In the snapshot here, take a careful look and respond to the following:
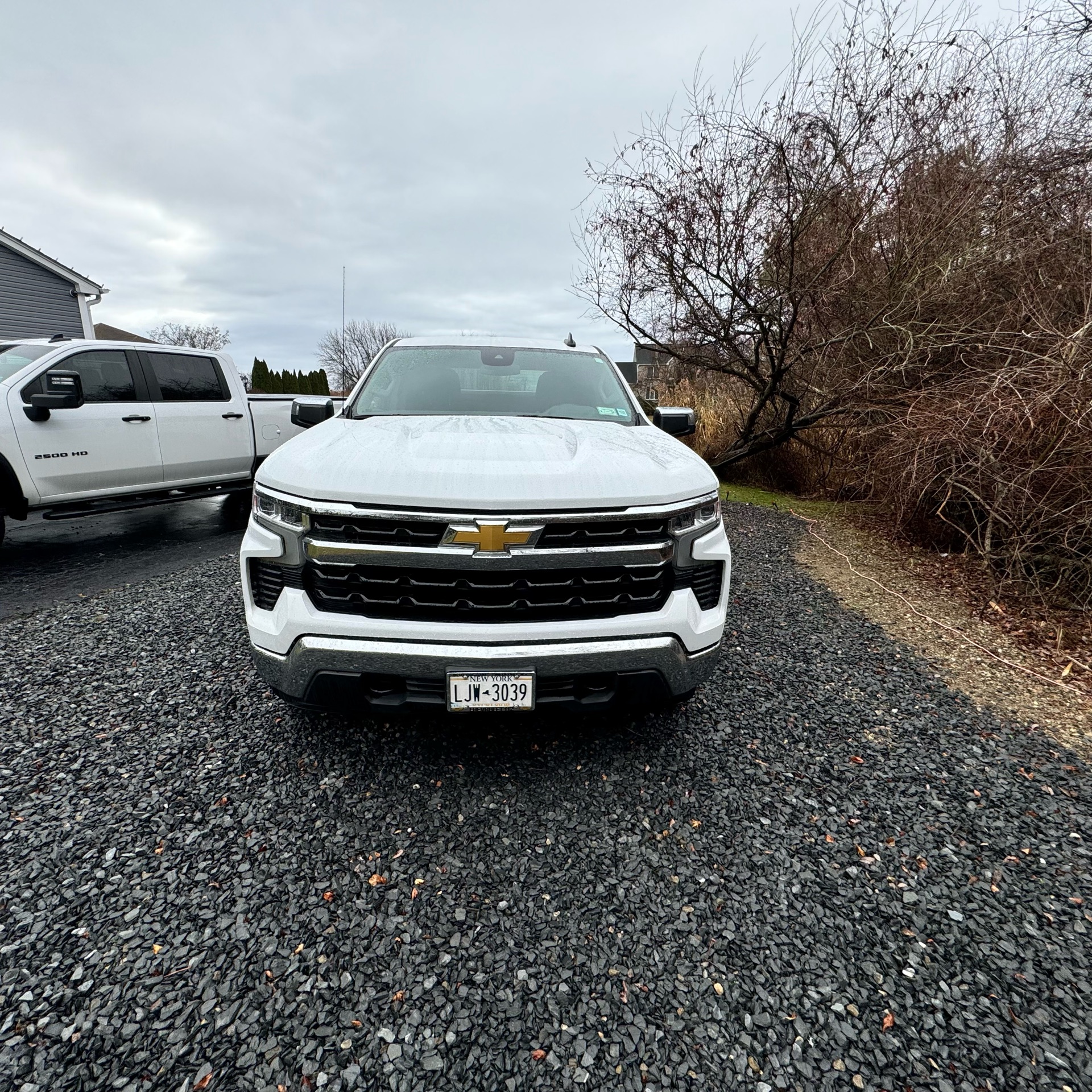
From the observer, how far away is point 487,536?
1925mm

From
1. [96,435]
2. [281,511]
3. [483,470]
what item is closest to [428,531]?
[483,470]

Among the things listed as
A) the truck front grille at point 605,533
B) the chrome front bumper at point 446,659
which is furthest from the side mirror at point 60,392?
the truck front grille at point 605,533

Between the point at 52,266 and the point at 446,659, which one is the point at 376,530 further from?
the point at 52,266

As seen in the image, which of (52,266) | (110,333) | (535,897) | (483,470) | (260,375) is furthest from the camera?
(110,333)

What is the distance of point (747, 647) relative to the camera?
358 cm

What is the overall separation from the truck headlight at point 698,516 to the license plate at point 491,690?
2.67 feet

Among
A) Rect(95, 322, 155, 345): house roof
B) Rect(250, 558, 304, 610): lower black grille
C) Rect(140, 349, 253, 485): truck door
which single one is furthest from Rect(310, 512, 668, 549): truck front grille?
Rect(95, 322, 155, 345): house roof

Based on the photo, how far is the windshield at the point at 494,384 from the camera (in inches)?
125

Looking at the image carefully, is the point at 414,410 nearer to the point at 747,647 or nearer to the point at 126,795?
the point at 126,795

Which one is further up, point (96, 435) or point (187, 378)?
point (187, 378)

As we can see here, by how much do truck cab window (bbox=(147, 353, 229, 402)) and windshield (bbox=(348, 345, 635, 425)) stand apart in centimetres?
366

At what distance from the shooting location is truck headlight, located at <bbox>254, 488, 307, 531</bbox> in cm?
199

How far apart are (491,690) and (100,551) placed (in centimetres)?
561

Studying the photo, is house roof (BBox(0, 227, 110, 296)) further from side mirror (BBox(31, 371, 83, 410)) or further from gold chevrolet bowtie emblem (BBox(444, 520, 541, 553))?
gold chevrolet bowtie emblem (BBox(444, 520, 541, 553))
